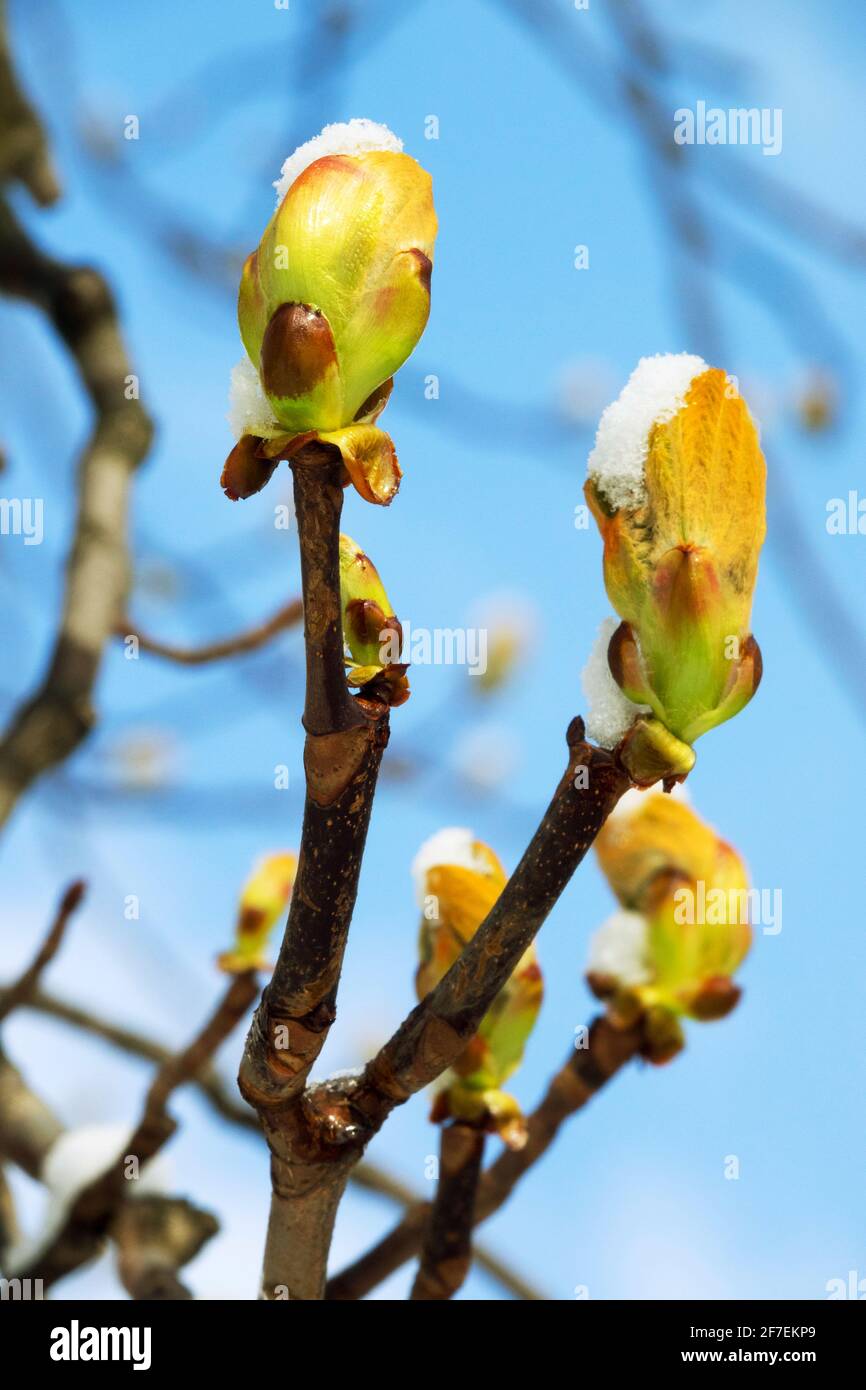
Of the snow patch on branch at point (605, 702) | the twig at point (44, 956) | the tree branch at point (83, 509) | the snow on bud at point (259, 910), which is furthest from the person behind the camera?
the tree branch at point (83, 509)

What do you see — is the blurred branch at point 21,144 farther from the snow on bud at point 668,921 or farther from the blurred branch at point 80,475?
the snow on bud at point 668,921

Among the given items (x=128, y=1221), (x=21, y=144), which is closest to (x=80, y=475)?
(x=21, y=144)

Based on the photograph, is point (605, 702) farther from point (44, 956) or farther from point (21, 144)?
point (21, 144)

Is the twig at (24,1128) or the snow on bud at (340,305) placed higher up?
the snow on bud at (340,305)

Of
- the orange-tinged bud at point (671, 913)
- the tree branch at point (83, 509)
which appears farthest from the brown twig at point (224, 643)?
the orange-tinged bud at point (671, 913)

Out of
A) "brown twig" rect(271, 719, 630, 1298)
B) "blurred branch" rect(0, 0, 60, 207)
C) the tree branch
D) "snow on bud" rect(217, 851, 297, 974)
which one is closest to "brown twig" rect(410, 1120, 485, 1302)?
"brown twig" rect(271, 719, 630, 1298)

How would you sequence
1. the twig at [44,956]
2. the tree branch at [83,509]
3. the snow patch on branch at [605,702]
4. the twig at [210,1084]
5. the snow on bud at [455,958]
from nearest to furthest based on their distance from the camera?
the snow patch on branch at [605,702] → the snow on bud at [455,958] → the twig at [44,956] → the tree branch at [83,509] → the twig at [210,1084]
